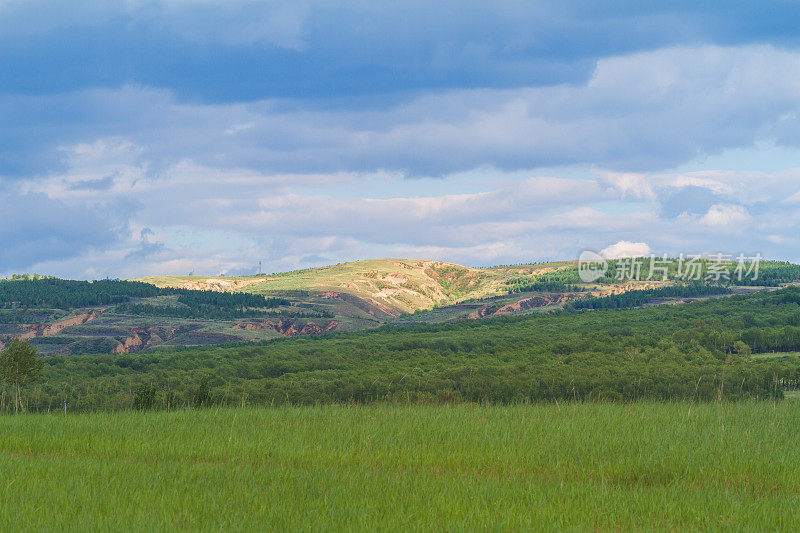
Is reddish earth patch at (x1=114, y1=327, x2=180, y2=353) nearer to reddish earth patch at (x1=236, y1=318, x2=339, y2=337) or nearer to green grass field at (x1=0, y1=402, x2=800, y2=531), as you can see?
reddish earth patch at (x1=236, y1=318, x2=339, y2=337)

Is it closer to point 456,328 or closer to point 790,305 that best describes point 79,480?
point 790,305

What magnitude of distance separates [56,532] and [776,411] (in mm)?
18890

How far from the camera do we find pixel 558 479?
11.5m

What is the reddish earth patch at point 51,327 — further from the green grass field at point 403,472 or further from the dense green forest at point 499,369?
the green grass field at point 403,472

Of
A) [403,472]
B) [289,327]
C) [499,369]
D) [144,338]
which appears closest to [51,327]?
[144,338]

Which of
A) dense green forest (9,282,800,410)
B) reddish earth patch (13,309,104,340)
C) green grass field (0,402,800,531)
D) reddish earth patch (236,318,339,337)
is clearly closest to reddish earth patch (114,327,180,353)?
reddish earth patch (13,309,104,340)

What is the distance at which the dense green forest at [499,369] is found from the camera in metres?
40.5

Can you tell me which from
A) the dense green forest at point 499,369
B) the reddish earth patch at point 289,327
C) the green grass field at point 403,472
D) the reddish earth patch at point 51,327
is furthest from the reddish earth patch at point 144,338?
the green grass field at point 403,472

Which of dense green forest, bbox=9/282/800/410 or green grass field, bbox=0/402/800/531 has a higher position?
green grass field, bbox=0/402/800/531

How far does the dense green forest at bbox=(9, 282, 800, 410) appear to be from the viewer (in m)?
40.5

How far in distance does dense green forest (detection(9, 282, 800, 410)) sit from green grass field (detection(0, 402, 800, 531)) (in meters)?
10.6

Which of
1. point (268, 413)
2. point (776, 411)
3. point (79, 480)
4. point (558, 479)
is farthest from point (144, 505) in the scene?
point (776, 411)

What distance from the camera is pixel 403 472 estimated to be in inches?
467

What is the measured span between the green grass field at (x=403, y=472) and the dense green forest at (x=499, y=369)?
1063 cm
